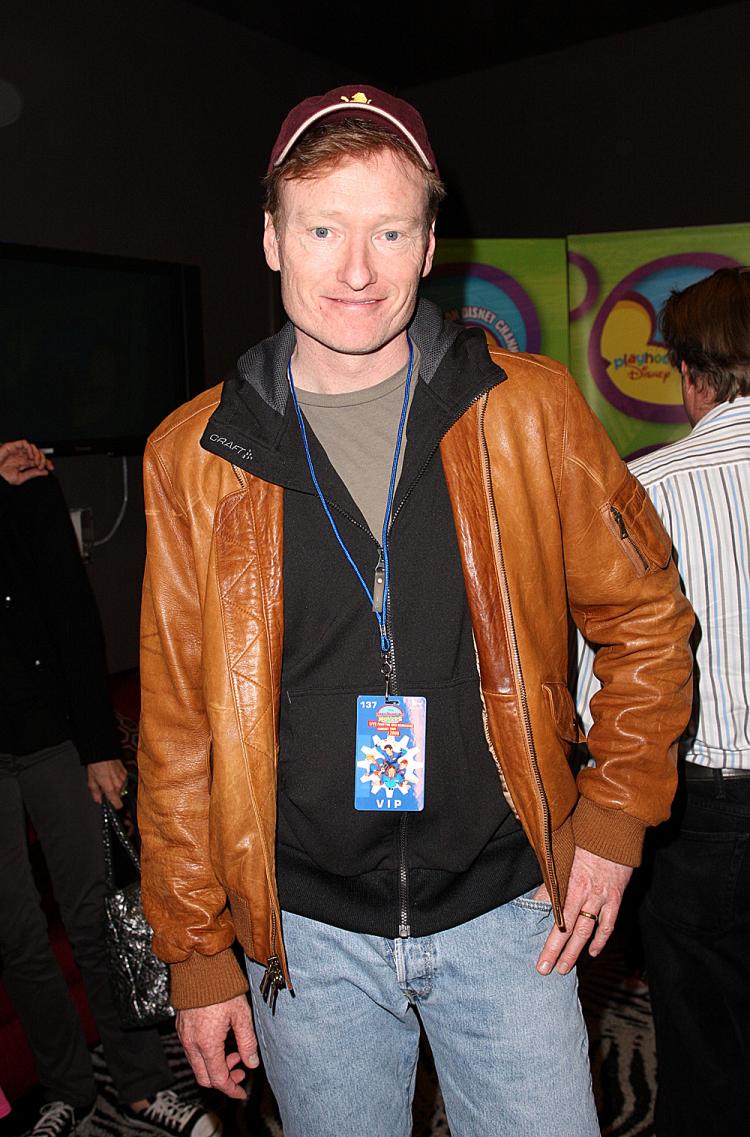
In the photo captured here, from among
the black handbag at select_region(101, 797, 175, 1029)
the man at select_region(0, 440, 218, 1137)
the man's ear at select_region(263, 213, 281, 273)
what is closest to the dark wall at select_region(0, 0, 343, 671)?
the man at select_region(0, 440, 218, 1137)

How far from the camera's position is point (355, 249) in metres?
1.17

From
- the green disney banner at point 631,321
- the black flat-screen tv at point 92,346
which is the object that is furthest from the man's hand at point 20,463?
the green disney banner at point 631,321

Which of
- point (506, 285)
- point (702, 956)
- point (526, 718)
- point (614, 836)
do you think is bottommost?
point (702, 956)

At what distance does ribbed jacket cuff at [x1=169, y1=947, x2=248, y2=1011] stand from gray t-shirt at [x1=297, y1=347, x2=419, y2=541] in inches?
24.4

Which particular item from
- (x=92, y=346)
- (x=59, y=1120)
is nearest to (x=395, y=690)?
(x=59, y=1120)

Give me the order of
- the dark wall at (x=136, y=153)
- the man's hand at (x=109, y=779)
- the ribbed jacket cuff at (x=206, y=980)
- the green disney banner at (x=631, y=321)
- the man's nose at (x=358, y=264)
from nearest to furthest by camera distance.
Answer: the man's nose at (x=358, y=264) < the ribbed jacket cuff at (x=206, y=980) < the man's hand at (x=109, y=779) < the dark wall at (x=136, y=153) < the green disney banner at (x=631, y=321)

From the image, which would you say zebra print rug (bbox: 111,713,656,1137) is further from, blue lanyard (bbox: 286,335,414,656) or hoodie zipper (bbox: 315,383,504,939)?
blue lanyard (bbox: 286,335,414,656)

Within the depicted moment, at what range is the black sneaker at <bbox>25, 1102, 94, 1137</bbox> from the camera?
2332mm

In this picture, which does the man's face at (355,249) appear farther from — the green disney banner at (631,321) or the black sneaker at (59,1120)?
the green disney banner at (631,321)

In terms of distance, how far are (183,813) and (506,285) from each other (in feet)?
11.1

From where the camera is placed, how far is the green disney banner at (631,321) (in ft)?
13.5

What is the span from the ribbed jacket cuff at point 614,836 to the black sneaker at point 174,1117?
1.59 metres

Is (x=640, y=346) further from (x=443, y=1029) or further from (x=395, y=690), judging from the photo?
(x=443, y=1029)

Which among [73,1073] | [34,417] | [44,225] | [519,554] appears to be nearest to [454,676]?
[519,554]
